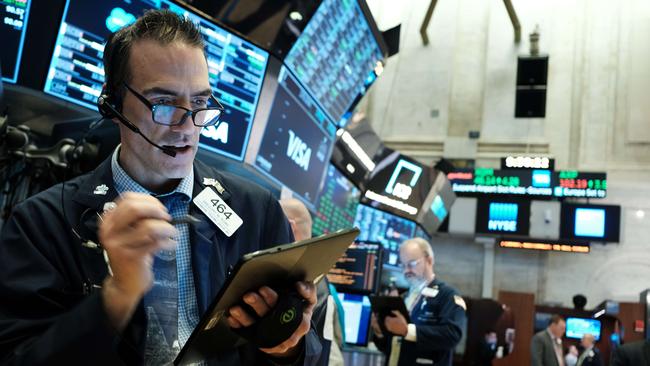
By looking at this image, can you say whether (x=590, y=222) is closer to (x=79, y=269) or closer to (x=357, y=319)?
(x=357, y=319)

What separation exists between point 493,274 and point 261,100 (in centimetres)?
1221

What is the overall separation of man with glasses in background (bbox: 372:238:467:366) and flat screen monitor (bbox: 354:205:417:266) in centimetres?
364

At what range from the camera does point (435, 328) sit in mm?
4891

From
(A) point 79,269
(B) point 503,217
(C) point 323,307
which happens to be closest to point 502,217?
(B) point 503,217

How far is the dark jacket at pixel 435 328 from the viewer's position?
15.9 ft

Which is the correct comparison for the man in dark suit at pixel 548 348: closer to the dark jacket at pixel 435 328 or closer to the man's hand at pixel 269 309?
the dark jacket at pixel 435 328

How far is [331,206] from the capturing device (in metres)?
7.77

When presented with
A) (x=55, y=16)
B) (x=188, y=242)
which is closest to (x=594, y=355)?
(x=55, y=16)

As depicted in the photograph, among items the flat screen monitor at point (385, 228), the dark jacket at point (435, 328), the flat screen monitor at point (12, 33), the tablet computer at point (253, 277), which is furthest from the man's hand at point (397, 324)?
the flat screen monitor at point (385, 228)

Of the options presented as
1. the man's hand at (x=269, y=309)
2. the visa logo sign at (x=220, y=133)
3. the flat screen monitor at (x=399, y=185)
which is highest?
the flat screen monitor at (x=399, y=185)

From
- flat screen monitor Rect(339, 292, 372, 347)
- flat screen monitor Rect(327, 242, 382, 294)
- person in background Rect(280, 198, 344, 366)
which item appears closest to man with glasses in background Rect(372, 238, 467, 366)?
person in background Rect(280, 198, 344, 366)

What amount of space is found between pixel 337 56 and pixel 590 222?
405 inches

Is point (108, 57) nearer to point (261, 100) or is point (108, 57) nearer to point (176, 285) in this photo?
point (176, 285)

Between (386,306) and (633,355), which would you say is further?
(386,306)
